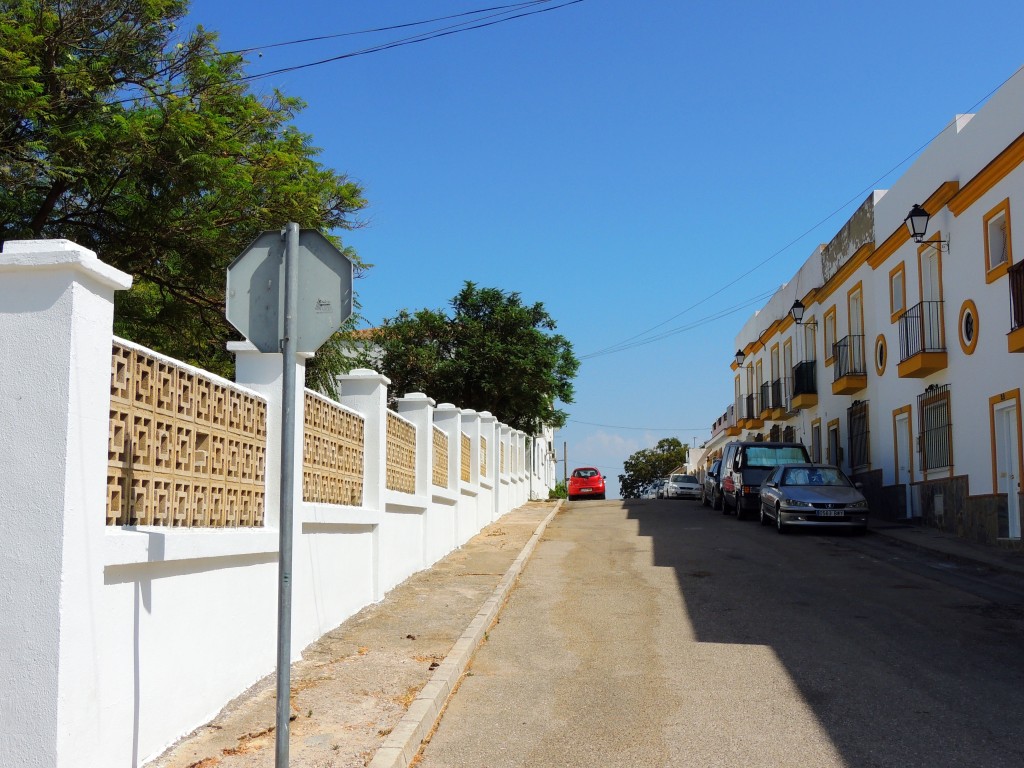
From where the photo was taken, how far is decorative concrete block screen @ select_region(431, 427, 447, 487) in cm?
1580

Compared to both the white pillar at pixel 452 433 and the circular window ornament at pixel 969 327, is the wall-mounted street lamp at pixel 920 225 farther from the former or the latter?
the white pillar at pixel 452 433

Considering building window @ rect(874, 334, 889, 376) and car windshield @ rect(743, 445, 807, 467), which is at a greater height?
building window @ rect(874, 334, 889, 376)

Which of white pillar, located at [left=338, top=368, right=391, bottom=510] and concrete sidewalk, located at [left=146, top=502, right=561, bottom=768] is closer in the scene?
concrete sidewalk, located at [left=146, top=502, right=561, bottom=768]

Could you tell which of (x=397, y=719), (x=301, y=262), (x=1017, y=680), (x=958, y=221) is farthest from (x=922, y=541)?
(x=301, y=262)

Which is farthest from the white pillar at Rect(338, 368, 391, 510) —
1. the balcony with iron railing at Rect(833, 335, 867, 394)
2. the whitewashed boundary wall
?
the balcony with iron railing at Rect(833, 335, 867, 394)

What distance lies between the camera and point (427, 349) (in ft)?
113

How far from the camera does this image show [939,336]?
2162cm

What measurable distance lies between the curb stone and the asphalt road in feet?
0.41

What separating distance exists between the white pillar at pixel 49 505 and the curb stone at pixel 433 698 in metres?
1.76

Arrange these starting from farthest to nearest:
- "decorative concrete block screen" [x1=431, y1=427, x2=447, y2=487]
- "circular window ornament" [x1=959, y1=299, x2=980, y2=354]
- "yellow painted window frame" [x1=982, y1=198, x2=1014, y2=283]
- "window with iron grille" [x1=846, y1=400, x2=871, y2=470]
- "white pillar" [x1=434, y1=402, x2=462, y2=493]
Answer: "window with iron grille" [x1=846, y1=400, x2=871, y2=470] < "circular window ornament" [x1=959, y1=299, x2=980, y2=354] < "yellow painted window frame" [x1=982, y1=198, x2=1014, y2=283] < "white pillar" [x1=434, y1=402, x2=462, y2=493] < "decorative concrete block screen" [x1=431, y1=427, x2=447, y2=487]

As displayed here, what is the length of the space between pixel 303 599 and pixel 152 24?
1028cm

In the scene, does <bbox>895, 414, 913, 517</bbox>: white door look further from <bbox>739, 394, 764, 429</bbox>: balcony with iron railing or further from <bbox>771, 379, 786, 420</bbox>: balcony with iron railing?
<bbox>739, 394, 764, 429</bbox>: balcony with iron railing

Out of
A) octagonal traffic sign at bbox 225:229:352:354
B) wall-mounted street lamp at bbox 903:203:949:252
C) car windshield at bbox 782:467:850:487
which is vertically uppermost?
wall-mounted street lamp at bbox 903:203:949:252

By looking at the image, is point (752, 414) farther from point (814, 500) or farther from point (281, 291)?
point (281, 291)
